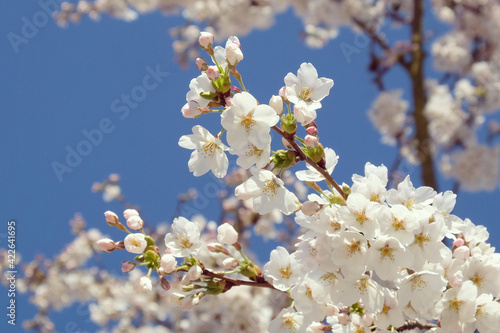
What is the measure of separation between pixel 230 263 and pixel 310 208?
14.3 inches

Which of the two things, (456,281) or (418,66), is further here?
(418,66)

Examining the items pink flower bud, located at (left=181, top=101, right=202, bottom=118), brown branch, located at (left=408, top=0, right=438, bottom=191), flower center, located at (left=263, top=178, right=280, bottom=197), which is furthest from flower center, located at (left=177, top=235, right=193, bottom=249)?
brown branch, located at (left=408, top=0, right=438, bottom=191)

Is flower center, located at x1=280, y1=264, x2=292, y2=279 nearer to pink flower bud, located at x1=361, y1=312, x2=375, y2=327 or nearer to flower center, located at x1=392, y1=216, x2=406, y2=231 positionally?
pink flower bud, located at x1=361, y1=312, x2=375, y2=327

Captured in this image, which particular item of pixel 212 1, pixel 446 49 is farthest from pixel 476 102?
pixel 212 1

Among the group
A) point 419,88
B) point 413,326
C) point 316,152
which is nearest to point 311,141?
point 316,152

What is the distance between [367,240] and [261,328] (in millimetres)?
3214

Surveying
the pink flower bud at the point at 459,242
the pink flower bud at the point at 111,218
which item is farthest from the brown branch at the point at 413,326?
the pink flower bud at the point at 111,218

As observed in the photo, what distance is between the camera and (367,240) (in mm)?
1313

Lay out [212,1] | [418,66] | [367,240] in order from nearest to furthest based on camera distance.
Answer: [367,240], [418,66], [212,1]

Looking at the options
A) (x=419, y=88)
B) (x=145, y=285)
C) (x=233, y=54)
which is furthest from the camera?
(x=419, y=88)

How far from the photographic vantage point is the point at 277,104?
1.36 m

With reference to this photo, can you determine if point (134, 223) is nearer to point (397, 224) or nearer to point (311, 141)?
point (311, 141)

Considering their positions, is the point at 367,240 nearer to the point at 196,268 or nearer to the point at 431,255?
the point at 431,255

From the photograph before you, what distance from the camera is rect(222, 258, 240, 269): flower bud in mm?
1541
